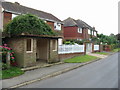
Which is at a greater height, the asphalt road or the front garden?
the front garden

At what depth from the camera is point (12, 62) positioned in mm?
10758

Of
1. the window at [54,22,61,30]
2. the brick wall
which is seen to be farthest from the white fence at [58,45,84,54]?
the brick wall

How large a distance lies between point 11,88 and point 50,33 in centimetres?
768

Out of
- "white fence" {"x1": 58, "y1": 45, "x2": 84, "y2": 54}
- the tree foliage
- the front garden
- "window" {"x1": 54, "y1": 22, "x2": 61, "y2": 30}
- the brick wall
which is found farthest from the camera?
the brick wall

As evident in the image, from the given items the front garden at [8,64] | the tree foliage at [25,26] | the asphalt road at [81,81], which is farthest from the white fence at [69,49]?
the asphalt road at [81,81]

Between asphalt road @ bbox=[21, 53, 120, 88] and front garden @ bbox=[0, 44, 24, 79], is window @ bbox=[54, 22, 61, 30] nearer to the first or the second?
front garden @ bbox=[0, 44, 24, 79]

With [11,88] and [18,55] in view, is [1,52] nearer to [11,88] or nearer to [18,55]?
[18,55]

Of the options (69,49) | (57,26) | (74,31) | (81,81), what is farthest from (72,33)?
(81,81)

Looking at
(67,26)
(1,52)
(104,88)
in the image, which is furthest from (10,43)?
(67,26)

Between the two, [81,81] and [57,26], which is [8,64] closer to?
[81,81]

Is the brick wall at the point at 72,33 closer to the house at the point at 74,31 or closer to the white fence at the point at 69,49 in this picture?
the house at the point at 74,31

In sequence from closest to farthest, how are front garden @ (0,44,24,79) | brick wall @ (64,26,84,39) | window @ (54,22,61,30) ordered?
front garden @ (0,44,24,79) < window @ (54,22,61,30) < brick wall @ (64,26,84,39)

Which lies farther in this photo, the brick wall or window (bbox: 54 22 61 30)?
the brick wall

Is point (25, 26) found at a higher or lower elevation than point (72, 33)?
lower
